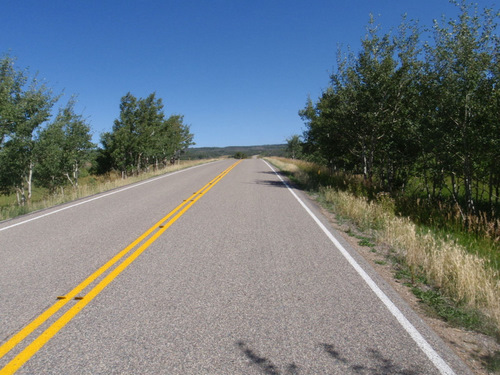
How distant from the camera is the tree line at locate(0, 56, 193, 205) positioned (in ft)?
60.3

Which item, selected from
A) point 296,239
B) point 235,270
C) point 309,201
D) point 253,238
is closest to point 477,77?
point 309,201

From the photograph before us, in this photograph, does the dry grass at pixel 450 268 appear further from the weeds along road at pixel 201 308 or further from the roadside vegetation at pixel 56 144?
the roadside vegetation at pixel 56 144

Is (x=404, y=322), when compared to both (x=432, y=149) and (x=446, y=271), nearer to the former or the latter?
(x=446, y=271)

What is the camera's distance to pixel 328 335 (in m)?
3.10

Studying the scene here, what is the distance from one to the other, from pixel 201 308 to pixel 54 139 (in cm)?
2192

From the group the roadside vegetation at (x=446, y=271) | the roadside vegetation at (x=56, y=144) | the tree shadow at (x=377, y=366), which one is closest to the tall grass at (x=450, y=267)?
the roadside vegetation at (x=446, y=271)

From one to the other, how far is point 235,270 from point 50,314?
2.28 meters

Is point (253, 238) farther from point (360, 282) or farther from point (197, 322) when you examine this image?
point (197, 322)

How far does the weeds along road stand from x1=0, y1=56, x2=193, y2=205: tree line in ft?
48.3

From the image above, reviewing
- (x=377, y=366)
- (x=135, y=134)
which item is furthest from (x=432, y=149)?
(x=135, y=134)

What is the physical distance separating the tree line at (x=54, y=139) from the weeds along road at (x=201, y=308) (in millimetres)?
14730

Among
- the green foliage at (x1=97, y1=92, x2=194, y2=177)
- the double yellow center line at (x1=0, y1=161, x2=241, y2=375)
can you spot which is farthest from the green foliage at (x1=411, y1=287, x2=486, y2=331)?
the green foliage at (x1=97, y1=92, x2=194, y2=177)

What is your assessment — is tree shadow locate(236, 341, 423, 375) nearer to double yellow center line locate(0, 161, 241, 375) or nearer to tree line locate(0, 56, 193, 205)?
double yellow center line locate(0, 161, 241, 375)

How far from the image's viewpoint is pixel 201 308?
361 cm
